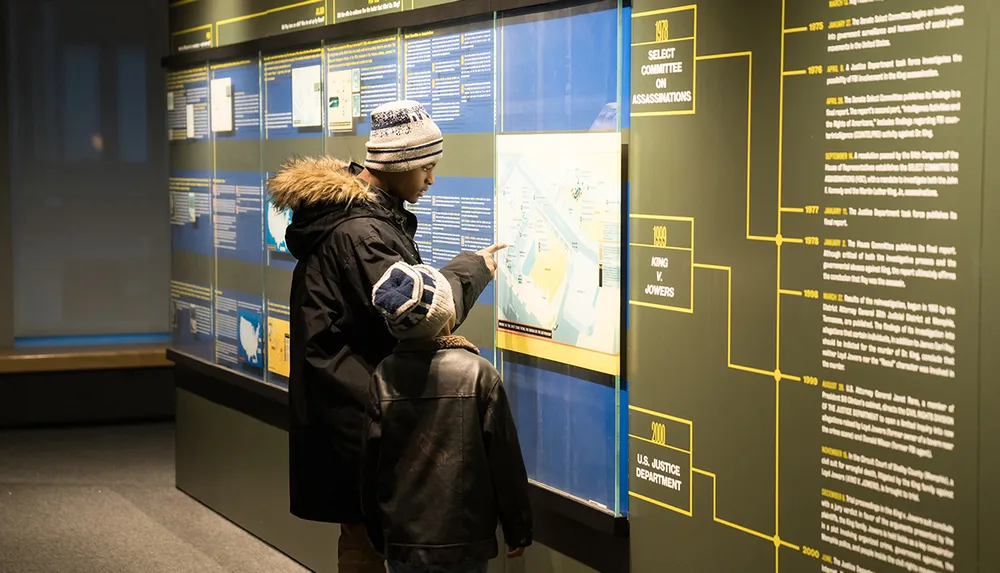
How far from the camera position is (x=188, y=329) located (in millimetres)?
6266

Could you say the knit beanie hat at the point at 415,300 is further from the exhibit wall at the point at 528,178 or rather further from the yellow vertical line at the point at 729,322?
the yellow vertical line at the point at 729,322

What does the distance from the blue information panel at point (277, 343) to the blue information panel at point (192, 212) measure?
83 centimetres

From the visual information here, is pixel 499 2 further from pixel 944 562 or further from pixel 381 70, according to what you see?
A: pixel 944 562

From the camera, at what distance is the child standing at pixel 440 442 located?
2916 mm

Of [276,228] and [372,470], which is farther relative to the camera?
[276,228]

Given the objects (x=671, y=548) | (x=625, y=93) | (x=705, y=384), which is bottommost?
(x=671, y=548)

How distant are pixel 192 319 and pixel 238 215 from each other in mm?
880

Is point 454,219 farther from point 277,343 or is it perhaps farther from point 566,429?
point 277,343

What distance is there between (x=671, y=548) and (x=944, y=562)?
36.3 inches

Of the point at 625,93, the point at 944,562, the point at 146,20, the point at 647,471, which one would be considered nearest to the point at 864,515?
the point at 944,562

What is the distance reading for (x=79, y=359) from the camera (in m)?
8.07

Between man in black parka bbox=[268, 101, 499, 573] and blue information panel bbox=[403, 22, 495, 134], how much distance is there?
0.44 metres

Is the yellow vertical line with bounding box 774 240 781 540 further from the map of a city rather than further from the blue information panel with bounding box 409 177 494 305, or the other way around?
the blue information panel with bounding box 409 177 494 305

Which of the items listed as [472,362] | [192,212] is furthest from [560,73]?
[192,212]
